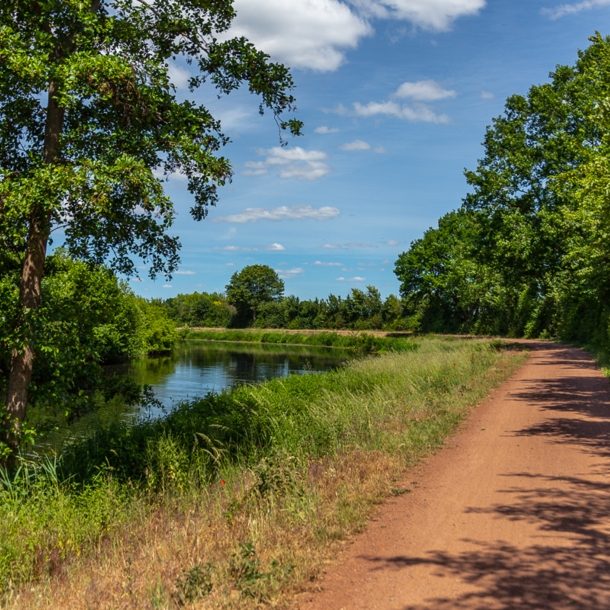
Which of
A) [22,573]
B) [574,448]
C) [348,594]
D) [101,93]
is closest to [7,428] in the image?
[22,573]

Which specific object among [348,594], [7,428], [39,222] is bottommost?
[348,594]

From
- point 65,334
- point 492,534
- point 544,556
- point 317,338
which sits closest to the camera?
point 544,556

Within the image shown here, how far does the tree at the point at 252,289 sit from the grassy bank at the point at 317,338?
15.4 meters

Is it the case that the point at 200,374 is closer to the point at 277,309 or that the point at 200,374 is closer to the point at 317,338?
the point at 317,338

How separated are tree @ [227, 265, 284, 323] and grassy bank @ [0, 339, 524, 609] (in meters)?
106

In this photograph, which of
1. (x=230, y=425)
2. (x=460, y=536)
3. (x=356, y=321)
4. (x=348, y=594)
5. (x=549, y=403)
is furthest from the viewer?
(x=356, y=321)

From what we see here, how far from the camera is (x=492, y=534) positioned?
536cm

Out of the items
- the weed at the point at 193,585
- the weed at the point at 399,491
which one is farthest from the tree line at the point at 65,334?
the weed at the point at 399,491

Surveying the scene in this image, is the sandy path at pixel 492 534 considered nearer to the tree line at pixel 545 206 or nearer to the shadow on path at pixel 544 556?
the shadow on path at pixel 544 556

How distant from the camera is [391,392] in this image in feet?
45.8

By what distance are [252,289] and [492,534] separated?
119 metres

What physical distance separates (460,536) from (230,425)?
7526mm

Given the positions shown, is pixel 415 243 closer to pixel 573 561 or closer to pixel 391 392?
pixel 391 392

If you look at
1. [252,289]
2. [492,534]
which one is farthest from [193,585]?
[252,289]
